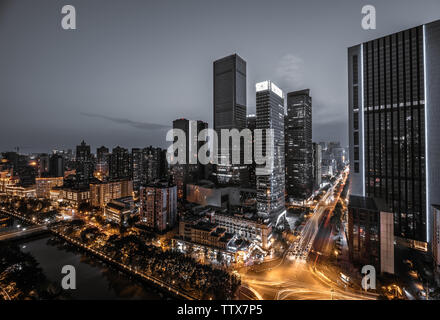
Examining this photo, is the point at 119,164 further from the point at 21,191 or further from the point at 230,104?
the point at 230,104

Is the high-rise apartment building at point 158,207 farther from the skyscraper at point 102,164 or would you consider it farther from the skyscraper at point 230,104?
the skyscraper at point 102,164

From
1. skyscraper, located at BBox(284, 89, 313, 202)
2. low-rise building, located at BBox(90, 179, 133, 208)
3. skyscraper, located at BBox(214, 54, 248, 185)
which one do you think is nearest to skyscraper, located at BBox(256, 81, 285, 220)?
skyscraper, located at BBox(284, 89, 313, 202)

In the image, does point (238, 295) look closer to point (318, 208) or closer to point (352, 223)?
point (352, 223)

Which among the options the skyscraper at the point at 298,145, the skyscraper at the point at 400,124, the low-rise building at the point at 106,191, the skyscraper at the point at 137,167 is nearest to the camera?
the skyscraper at the point at 400,124

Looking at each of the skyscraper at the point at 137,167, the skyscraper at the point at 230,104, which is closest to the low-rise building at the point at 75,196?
the skyscraper at the point at 137,167

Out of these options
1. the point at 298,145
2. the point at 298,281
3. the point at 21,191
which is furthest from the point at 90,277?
the point at 298,145
